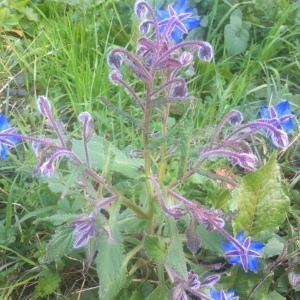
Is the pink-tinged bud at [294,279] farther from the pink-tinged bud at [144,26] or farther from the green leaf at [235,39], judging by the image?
the green leaf at [235,39]

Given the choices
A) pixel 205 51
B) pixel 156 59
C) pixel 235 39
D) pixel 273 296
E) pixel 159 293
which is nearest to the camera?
pixel 156 59

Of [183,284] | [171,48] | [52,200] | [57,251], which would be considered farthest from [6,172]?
[171,48]

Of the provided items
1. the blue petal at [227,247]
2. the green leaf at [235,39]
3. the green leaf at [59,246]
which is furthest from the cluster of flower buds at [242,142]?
the green leaf at [235,39]

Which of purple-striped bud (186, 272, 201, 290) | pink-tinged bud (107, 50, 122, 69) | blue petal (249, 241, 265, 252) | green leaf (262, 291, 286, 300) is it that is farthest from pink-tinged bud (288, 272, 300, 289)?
pink-tinged bud (107, 50, 122, 69)

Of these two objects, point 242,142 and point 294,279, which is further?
point 294,279

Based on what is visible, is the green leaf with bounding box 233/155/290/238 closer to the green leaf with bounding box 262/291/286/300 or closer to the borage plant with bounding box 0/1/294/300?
the borage plant with bounding box 0/1/294/300

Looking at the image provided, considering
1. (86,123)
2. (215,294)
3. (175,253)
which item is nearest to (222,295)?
(215,294)

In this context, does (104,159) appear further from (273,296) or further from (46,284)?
(273,296)
